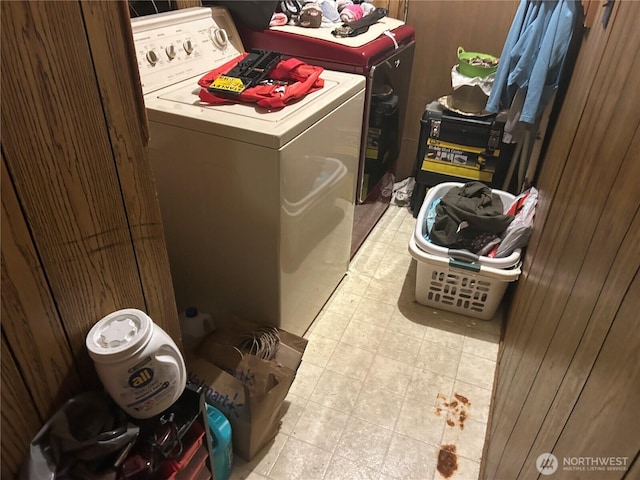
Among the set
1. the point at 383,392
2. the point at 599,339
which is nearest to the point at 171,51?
the point at 383,392

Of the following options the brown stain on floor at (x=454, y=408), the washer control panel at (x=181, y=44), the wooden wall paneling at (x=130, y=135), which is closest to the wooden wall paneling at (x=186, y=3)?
the washer control panel at (x=181, y=44)

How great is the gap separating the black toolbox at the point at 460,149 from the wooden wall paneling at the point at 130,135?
5.98 ft

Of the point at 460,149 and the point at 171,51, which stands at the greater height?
the point at 171,51

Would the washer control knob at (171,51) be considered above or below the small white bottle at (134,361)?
above

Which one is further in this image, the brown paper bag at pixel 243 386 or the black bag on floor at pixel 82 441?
the brown paper bag at pixel 243 386

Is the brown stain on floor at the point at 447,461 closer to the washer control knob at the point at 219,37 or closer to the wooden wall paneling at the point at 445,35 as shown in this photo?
the washer control knob at the point at 219,37

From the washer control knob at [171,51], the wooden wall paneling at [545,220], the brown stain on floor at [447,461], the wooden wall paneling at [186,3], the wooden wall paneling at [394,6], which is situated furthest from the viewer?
the wooden wall paneling at [394,6]

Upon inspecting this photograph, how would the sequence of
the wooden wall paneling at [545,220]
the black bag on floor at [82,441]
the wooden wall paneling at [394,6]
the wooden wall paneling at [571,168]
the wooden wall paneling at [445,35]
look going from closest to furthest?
the black bag on floor at [82,441], the wooden wall paneling at [571,168], the wooden wall paneling at [545,220], the wooden wall paneling at [445,35], the wooden wall paneling at [394,6]

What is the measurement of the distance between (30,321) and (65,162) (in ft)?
0.86

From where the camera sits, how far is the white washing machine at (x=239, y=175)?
4.59 feet

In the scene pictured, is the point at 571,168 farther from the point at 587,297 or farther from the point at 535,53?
the point at 535,53

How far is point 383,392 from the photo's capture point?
174 centimetres

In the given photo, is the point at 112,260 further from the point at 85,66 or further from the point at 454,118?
the point at 454,118

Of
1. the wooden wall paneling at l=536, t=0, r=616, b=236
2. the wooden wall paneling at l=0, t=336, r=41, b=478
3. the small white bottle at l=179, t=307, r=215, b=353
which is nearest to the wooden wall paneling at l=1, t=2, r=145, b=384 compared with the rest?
the wooden wall paneling at l=0, t=336, r=41, b=478
